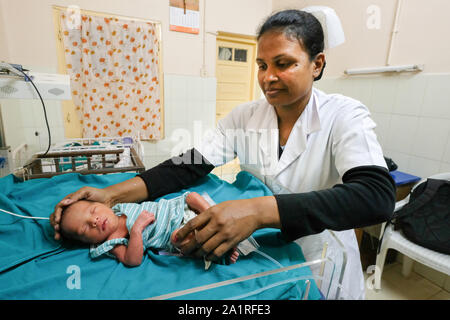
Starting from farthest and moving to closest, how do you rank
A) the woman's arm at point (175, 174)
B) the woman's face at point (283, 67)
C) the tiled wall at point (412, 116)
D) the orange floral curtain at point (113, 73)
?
the orange floral curtain at point (113, 73) < the tiled wall at point (412, 116) < the woman's arm at point (175, 174) < the woman's face at point (283, 67)

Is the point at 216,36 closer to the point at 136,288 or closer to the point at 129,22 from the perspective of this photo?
the point at 129,22

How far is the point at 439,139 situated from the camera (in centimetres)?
194

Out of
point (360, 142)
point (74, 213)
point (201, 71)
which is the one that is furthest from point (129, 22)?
point (360, 142)

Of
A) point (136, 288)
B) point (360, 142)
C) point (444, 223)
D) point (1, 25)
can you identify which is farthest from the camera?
point (1, 25)

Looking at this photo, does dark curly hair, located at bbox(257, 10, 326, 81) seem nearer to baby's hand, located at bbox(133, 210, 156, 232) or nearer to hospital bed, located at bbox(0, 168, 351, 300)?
hospital bed, located at bbox(0, 168, 351, 300)

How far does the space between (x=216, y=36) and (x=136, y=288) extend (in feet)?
12.6

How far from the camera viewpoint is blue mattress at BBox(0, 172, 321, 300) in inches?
22.9

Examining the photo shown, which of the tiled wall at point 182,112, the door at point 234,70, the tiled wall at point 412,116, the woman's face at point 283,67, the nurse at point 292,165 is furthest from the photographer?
the door at point 234,70

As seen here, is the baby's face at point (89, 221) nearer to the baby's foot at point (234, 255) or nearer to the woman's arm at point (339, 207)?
the baby's foot at point (234, 255)

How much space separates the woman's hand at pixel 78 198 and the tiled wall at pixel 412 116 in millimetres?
2340

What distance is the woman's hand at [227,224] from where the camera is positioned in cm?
63

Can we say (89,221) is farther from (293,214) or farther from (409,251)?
(409,251)

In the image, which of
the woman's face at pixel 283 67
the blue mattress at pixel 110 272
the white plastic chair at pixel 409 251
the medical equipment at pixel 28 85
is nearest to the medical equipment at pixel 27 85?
the medical equipment at pixel 28 85

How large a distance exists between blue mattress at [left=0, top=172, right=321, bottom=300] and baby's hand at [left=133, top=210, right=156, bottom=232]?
11 centimetres
